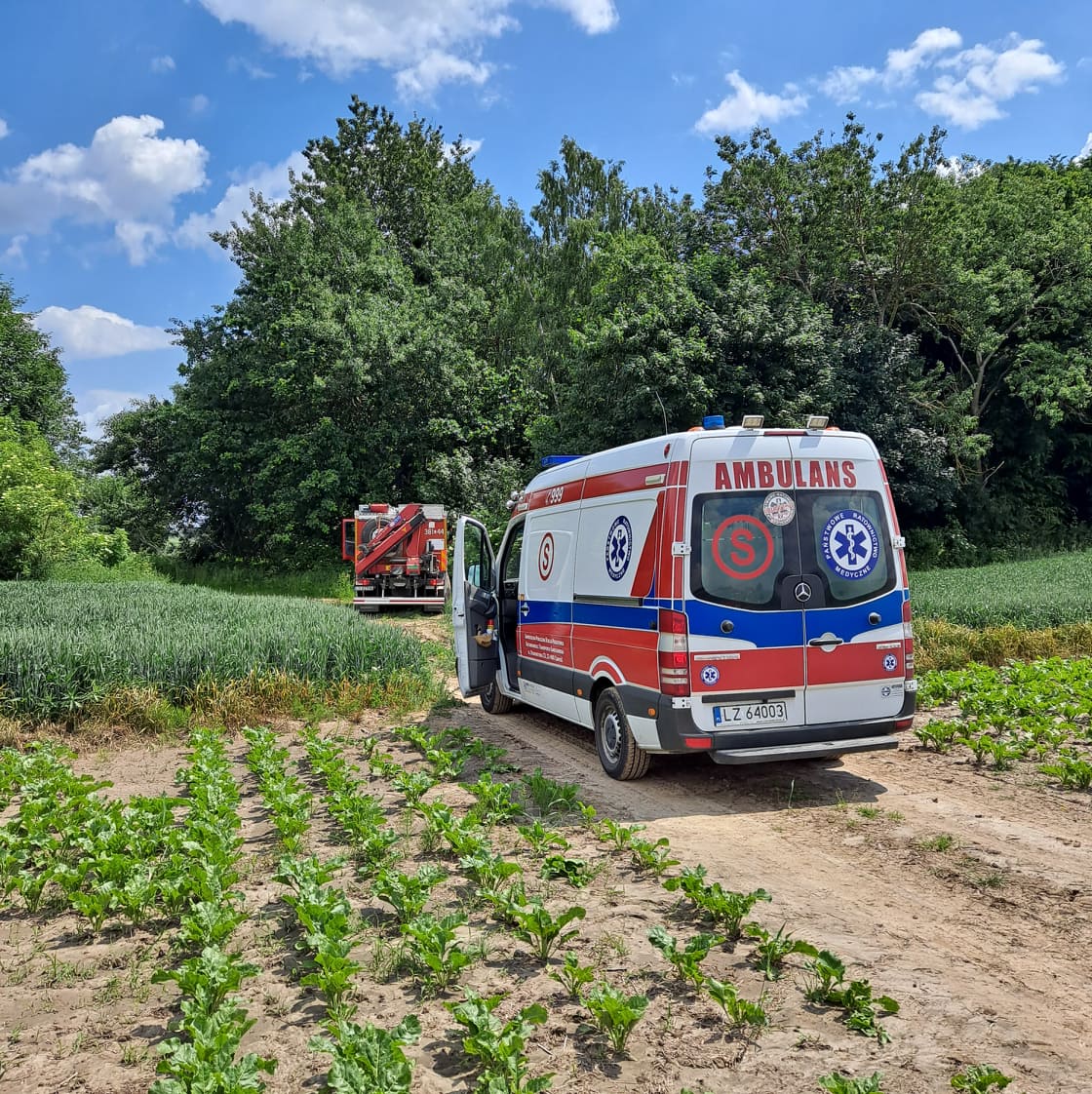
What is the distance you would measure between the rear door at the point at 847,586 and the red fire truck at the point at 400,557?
14.8 m

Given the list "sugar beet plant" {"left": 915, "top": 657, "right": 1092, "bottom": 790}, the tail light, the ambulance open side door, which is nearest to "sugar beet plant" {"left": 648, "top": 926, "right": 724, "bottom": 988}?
the tail light

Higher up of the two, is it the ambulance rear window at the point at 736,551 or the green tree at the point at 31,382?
the green tree at the point at 31,382

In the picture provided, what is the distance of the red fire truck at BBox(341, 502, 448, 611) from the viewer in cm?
2052

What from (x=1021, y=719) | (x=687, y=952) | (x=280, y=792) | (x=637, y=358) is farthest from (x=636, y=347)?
(x=687, y=952)

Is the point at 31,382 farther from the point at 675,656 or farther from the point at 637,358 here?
the point at 675,656

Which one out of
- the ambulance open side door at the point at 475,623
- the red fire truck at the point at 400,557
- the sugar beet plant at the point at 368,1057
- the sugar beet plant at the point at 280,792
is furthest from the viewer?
the red fire truck at the point at 400,557

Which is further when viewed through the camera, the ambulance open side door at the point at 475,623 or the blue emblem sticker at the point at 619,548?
the ambulance open side door at the point at 475,623

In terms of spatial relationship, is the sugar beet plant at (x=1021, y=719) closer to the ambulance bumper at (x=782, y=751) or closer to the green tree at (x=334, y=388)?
the ambulance bumper at (x=782, y=751)

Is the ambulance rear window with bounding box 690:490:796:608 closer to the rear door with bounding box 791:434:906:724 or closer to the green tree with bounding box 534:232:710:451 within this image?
the rear door with bounding box 791:434:906:724

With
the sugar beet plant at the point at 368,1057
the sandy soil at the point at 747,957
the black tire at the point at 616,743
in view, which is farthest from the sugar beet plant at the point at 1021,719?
the sugar beet plant at the point at 368,1057

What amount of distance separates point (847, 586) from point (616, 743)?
7.30ft

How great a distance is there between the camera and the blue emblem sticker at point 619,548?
22.5ft

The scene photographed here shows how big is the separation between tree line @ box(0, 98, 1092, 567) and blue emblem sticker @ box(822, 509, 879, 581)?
1417 centimetres

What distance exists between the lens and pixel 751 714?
632 centimetres
